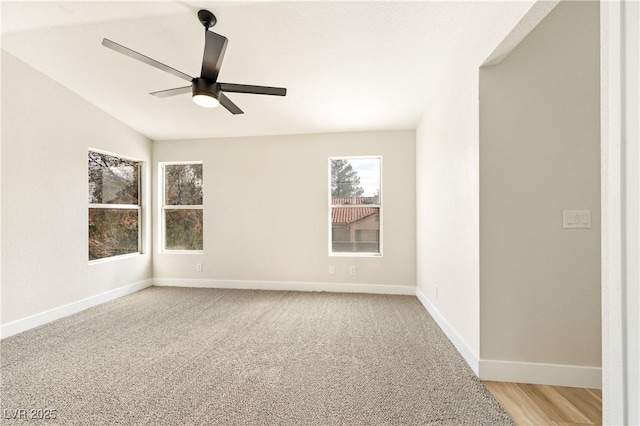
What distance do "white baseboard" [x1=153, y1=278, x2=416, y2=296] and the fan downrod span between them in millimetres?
3344

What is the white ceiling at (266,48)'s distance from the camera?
2.15 meters

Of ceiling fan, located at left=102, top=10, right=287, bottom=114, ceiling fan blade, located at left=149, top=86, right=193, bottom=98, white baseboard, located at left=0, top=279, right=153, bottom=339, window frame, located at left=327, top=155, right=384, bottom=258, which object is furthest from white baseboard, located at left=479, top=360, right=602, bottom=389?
white baseboard, located at left=0, top=279, right=153, bottom=339

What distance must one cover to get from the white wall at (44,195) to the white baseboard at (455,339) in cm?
423

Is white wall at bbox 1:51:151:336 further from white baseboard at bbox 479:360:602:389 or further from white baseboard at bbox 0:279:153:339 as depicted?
white baseboard at bbox 479:360:602:389

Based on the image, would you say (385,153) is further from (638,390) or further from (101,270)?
(101,270)

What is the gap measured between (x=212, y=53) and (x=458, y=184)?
7.10 feet

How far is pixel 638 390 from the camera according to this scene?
685 mm

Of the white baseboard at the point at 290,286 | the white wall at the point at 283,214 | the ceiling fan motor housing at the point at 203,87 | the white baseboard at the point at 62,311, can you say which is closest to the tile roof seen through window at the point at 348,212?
the white wall at the point at 283,214

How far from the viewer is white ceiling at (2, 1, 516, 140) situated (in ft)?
7.06

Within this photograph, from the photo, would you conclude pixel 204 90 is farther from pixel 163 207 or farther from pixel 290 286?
pixel 163 207

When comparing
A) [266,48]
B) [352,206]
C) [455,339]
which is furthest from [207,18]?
[455,339]

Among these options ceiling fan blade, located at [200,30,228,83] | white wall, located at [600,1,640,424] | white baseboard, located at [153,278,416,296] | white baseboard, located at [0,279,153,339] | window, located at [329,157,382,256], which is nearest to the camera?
white wall, located at [600,1,640,424]

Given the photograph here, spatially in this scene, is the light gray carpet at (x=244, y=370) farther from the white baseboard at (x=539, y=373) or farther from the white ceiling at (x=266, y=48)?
the white ceiling at (x=266, y=48)

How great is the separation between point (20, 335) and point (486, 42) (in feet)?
15.6
